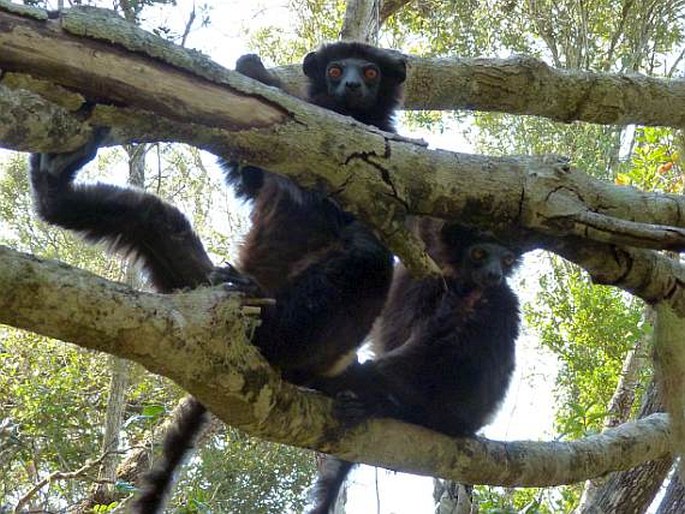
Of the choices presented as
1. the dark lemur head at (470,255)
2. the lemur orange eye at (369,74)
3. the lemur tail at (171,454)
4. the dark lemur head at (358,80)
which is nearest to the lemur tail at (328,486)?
the lemur tail at (171,454)

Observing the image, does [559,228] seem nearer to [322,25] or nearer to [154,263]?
[154,263]

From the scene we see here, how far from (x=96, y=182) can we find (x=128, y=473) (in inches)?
264

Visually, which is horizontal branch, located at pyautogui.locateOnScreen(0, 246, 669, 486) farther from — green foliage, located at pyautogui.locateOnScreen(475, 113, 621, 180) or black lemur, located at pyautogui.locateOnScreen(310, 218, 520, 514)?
green foliage, located at pyautogui.locateOnScreen(475, 113, 621, 180)

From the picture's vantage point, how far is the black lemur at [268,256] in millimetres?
3838

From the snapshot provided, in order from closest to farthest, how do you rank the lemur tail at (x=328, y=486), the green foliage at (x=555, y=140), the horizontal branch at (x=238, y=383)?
the horizontal branch at (x=238, y=383), the lemur tail at (x=328, y=486), the green foliage at (x=555, y=140)

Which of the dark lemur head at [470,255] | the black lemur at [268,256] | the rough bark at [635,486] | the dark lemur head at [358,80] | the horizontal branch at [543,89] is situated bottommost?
the rough bark at [635,486]

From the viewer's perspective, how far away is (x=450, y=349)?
4742mm

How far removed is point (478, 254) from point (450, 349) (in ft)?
1.69

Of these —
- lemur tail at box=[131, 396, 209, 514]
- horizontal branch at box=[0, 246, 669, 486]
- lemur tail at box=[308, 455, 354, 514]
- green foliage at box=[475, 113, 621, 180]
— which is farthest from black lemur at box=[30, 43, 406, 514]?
green foliage at box=[475, 113, 621, 180]

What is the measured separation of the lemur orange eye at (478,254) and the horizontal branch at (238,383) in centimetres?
93

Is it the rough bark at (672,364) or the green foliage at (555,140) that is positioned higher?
the green foliage at (555,140)

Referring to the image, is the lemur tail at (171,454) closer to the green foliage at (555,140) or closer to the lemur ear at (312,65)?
the lemur ear at (312,65)

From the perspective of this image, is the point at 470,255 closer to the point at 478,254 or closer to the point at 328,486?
the point at 478,254

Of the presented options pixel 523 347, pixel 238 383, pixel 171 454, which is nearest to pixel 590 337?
pixel 523 347
